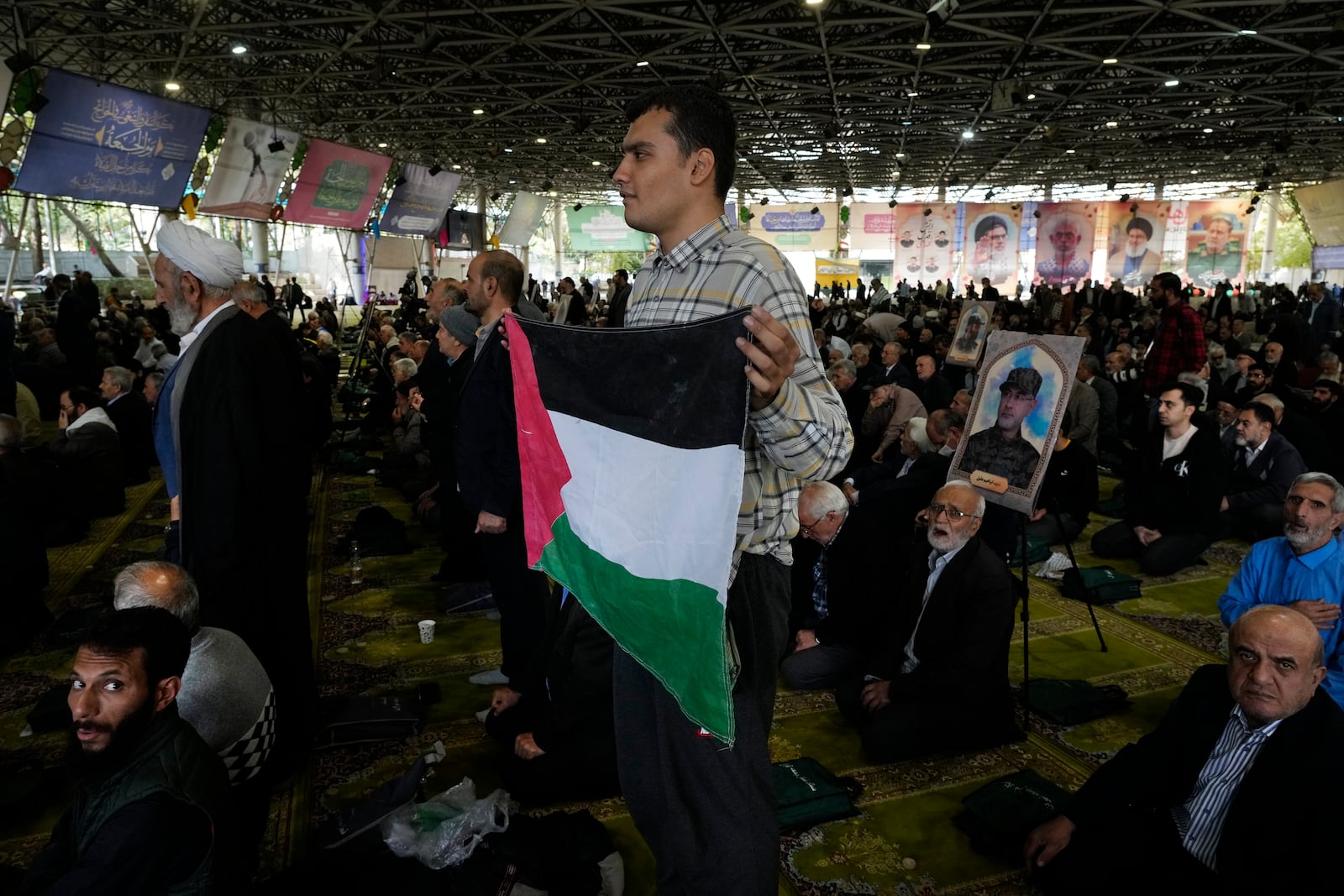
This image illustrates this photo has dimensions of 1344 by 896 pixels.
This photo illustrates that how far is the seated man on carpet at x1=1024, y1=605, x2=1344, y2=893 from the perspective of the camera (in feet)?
6.90

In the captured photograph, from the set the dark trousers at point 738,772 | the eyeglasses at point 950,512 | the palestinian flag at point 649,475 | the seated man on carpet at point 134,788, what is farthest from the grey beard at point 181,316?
the eyeglasses at point 950,512

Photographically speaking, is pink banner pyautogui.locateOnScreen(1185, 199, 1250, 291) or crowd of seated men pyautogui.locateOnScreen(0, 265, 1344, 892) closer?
crowd of seated men pyautogui.locateOnScreen(0, 265, 1344, 892)

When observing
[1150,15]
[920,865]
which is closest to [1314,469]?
[920,865]

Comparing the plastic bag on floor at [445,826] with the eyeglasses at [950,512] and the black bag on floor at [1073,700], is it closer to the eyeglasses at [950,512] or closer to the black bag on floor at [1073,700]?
the eyeglasses at [950,512]

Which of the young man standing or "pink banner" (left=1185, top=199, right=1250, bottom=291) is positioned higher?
"pink banner" (left=1185, top=199, right=1250, bottom=291)

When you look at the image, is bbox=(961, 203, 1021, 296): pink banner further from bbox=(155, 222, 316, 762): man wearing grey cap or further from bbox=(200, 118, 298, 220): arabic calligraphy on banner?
bbox=(155, 222, 316, 762): man wearing grey cap

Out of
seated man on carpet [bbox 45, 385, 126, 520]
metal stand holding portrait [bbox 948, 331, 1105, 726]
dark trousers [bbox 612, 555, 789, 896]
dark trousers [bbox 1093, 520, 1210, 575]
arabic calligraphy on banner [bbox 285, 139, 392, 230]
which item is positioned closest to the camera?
dark trousers [bbox 612, 555, 789, 896]

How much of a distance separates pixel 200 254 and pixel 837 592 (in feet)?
9.63

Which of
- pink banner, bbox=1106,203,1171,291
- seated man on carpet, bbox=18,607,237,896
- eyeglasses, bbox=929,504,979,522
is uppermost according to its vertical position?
pink banner, bbox=1106,203,1171,291

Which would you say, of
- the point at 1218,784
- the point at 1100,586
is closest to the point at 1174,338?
the point at 1100,586

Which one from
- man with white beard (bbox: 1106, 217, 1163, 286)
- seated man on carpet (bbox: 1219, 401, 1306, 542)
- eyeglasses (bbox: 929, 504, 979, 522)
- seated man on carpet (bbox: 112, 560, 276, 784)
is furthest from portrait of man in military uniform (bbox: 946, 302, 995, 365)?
man with white beard (bbox: 1106, 217, 1163, 286)

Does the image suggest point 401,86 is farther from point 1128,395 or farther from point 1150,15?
point 1128,395

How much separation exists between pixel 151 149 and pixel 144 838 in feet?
40.8

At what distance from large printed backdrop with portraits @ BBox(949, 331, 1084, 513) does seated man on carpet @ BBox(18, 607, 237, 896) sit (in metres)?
3.27
